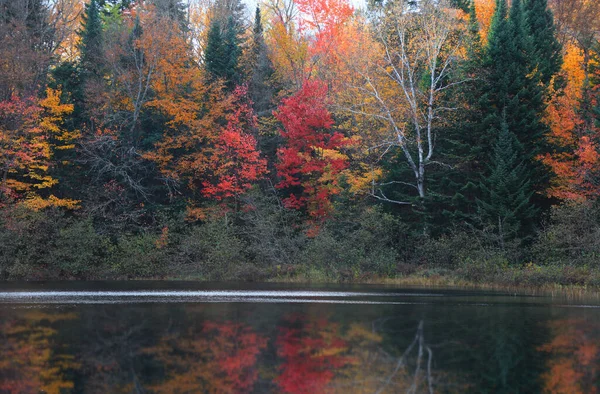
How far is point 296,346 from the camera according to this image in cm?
1650

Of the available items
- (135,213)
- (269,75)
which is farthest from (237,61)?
(135,213)

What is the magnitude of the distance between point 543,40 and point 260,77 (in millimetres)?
21944

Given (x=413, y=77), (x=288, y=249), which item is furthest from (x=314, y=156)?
(x=413, y=77)

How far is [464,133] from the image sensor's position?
44781 millimetres

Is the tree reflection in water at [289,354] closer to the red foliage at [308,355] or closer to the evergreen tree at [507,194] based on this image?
the red foliage at [308,355]

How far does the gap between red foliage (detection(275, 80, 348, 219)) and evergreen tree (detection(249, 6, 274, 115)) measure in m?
7.59

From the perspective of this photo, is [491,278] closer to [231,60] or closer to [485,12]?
[231,60]

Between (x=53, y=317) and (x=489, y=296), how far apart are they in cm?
1808

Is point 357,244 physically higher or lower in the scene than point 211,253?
higher

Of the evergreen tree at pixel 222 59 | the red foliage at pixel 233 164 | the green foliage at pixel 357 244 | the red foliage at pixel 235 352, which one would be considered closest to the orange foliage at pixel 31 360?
the red foliage at pixel 235 352

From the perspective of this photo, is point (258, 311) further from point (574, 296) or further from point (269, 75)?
point (269, 75)

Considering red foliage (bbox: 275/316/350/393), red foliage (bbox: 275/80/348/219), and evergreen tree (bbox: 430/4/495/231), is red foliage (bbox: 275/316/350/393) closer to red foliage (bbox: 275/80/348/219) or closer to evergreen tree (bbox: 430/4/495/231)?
evergreen tree (bbox: 430/4/495/231)

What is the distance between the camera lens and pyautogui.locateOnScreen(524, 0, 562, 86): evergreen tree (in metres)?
50.8

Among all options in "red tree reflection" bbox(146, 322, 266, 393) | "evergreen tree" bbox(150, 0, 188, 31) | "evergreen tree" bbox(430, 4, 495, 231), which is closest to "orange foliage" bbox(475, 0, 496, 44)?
"evergreen tree" bbox(430, 4, 495, 231)
